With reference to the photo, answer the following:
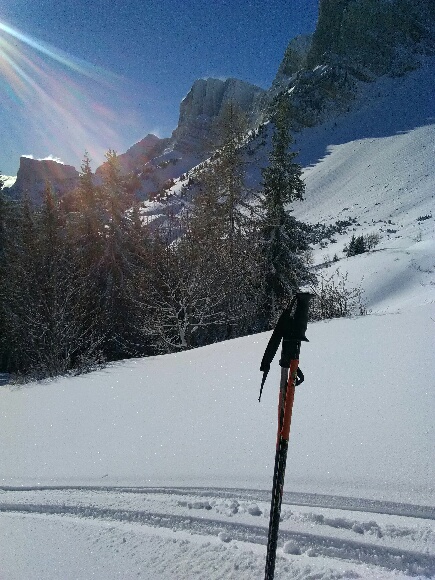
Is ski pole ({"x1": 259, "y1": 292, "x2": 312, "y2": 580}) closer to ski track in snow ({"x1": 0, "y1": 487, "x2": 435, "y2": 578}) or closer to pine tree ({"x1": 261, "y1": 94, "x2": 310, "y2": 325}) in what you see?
ski track in snow ({"x1": 0, "y1": 487, "x2": 435, "y2": 578})

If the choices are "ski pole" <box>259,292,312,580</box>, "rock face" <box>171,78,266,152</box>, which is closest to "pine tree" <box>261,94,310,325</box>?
"ski pole" <box>259,292,312,580</box>

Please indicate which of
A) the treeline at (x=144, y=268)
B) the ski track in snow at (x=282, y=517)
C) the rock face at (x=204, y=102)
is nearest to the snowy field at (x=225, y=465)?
the ski track in snow at (x=282, y=517)

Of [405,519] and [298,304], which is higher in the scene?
[298,304]

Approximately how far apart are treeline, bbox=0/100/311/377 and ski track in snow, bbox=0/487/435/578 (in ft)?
28.7

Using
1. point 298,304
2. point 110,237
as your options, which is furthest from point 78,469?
point 110,237

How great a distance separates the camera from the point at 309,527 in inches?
73.8

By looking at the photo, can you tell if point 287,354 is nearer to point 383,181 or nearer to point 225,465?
point 225,465

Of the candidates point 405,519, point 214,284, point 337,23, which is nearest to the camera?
point 405,519

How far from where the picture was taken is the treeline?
12.6 m

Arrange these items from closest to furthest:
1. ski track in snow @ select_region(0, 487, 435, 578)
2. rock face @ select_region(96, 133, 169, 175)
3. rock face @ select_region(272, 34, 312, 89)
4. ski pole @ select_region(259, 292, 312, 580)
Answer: ski pole @ select_region(259, 292, 312, 580) → ski track in snow @ select_region(0, 487, 435, 578) → rock face @ select_region(272, 34, 312, 89) → rock face @ select_region(96, 133, 169, 175)

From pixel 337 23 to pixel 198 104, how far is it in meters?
48.2

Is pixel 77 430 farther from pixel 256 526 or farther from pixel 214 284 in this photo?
pixel 214 284

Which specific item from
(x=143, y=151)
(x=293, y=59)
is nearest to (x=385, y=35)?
(x=293, y=59)

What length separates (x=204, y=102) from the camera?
125312 mm
